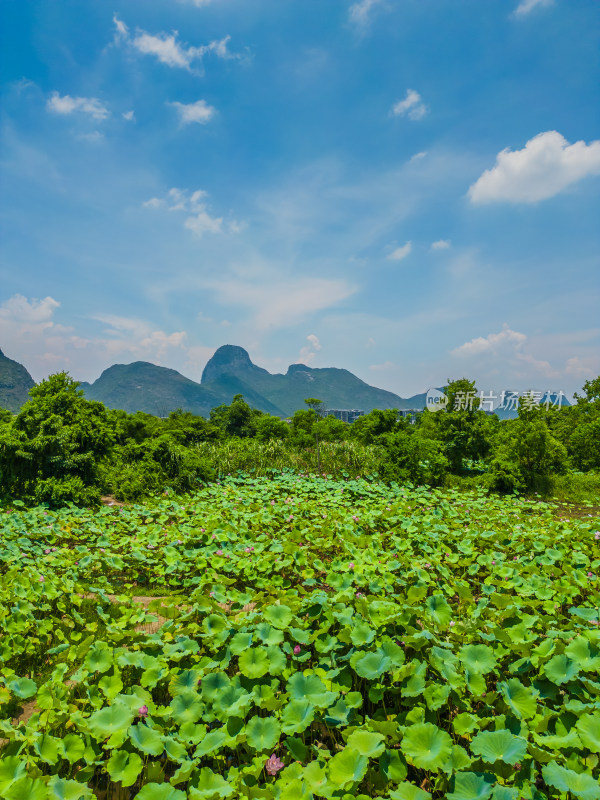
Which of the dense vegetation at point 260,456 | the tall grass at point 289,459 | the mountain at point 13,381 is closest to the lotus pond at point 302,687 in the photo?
the dense vegetation at point 260,456

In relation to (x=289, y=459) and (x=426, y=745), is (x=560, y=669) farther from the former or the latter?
(x=289, y=459)

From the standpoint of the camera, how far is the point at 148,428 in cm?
2792

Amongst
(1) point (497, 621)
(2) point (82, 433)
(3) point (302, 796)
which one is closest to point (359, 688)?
(3) point (302, 796)

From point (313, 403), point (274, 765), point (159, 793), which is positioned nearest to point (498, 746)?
point (274, 765)

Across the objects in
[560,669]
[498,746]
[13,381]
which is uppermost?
[13,381]

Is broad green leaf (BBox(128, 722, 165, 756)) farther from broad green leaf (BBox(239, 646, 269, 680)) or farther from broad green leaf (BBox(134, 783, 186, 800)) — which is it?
broad green leaf (BBox(239, 646, 269, 680))

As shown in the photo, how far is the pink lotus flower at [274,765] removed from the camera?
2014 millimetres

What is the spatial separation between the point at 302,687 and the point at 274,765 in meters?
0.37

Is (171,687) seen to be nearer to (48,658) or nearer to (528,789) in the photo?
(48,658)

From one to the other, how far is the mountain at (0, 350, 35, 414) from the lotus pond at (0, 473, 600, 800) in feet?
527

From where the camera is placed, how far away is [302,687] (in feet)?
7.47

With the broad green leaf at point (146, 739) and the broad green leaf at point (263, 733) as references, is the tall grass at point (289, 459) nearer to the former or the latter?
the broad green leaf at point (263, 733)

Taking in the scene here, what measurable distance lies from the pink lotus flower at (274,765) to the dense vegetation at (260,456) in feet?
25.1

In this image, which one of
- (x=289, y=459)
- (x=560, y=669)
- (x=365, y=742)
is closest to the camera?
(x=365, y=742)
